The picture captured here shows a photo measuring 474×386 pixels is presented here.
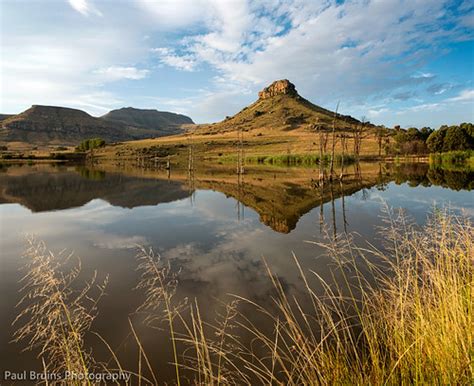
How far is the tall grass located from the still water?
0.70m

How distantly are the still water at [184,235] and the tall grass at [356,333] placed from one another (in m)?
0.70

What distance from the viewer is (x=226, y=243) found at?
14500 millimetres

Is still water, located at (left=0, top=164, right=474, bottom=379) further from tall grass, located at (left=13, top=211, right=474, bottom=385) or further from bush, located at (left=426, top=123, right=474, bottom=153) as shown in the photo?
bush, located at (left=426, top=123, right=474, bottom=153)

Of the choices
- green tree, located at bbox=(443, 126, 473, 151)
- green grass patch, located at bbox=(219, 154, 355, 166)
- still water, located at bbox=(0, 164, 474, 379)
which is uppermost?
green tree, located at bbox=(443, 126, 473, 151)

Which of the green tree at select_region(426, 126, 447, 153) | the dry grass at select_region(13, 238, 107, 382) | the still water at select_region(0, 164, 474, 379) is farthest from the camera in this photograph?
the green tree at select_region(426, 126, 447, 153)

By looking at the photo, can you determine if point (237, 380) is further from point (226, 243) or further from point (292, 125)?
point (292, 125)

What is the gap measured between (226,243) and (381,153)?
99.2m

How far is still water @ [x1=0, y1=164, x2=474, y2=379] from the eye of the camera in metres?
7.72

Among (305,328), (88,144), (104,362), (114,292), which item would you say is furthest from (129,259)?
(88,144)

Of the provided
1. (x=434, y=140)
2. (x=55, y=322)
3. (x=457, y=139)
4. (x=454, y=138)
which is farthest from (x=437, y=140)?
(x=55, y=322)

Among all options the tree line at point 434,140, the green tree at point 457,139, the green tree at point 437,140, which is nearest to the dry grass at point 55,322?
the green tree at point 457,139

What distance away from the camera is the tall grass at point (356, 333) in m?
3.80

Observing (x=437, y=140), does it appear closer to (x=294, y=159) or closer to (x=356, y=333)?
(x=294, y=159)

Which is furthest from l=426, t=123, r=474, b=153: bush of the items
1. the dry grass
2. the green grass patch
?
the dry grass
